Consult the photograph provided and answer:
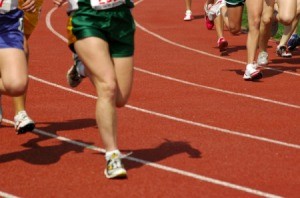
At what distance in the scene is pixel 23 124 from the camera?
8.16m

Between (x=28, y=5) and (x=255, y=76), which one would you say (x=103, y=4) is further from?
(x=255, y=76)

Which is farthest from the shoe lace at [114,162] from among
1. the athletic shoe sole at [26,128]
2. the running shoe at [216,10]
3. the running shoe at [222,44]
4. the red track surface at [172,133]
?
the running shoe at [222,44]

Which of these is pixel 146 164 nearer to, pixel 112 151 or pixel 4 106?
pixel 112 151

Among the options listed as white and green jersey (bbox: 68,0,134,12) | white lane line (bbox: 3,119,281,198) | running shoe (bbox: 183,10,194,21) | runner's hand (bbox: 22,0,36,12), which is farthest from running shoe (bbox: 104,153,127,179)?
running shoe (bbox: 183,10,194,21)

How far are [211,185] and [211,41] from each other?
9234 millimetres

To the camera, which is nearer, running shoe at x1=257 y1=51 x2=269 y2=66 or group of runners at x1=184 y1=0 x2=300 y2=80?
group of runners at x1=184 y1=0 x2=300 y2=80

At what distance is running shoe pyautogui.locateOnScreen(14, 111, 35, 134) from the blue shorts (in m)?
1.09

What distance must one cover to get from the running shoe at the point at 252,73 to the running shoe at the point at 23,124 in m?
4.14

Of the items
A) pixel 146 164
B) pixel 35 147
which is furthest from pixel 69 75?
pixel 146 164

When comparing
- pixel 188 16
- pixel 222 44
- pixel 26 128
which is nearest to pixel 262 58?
pixel 222 44

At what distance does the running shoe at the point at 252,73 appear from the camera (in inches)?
456

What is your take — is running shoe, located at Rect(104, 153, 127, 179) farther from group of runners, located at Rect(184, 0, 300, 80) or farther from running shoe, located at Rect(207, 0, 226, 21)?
running shoe, located at Rect(207, 0, 226, 21)

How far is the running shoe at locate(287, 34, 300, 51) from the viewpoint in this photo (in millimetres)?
14250

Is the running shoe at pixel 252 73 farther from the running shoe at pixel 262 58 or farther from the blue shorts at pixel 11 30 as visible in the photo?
the blue shorts at pixel 11 30
